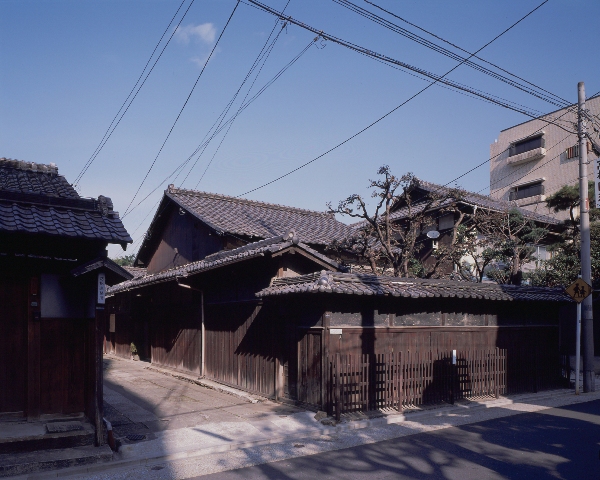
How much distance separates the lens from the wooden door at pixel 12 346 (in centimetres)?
890

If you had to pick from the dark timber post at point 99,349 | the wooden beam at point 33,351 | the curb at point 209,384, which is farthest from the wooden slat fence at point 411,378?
the wooden beam at point 33,351

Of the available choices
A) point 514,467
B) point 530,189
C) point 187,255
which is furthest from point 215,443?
point 530,189

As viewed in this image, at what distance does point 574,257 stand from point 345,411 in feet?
54.0

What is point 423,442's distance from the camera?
31.5 ft

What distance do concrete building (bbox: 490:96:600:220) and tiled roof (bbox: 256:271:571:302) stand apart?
72.2 feet

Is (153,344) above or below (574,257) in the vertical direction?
below

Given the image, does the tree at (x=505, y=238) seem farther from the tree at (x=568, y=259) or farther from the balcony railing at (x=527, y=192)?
the balcony railing at (x=527, y=192)

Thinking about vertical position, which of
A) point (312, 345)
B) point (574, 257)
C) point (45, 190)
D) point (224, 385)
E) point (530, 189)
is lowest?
point (224, 385)

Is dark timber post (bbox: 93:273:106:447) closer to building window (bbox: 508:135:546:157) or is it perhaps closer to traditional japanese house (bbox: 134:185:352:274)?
Result: traditional japanese house (bbox: 134:185:352:274)

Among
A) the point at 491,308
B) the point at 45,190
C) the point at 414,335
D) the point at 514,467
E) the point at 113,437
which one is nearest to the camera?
the point at 514,467

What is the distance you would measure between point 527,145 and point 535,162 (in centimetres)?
171

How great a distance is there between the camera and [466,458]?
840 centimetres

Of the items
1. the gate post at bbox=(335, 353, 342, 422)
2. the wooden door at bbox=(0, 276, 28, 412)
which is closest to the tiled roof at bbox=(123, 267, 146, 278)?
the wooden door at bbox=(0, 276, 28, 412)

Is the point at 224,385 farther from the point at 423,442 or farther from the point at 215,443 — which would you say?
the point at 423,442
